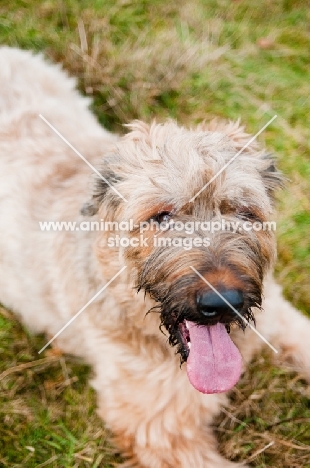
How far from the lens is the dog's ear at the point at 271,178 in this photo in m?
3.34

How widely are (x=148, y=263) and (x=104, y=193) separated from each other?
2.03 feet

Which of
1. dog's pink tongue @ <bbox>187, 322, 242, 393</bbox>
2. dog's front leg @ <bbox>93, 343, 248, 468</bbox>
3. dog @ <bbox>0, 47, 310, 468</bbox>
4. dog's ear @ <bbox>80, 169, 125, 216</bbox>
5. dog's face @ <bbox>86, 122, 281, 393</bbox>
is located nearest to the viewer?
dog's face @ <bbox>86, 122, 281, 393</bbox>

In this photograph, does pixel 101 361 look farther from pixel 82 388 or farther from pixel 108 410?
pixel 82 388

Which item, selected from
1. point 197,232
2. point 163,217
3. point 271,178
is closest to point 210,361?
point 197,232

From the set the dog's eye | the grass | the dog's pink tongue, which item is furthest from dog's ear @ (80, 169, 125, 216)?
the grass

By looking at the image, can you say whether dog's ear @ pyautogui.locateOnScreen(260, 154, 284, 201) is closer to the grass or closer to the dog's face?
the dog's face

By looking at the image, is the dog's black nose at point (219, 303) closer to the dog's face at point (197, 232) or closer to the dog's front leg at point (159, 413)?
the dog's face at point (197, 232)

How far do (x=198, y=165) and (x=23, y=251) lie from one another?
1.73 metres

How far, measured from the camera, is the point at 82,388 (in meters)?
4.27

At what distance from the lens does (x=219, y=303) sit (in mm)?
2633

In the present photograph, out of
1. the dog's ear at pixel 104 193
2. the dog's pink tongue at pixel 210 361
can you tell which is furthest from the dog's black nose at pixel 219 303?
the dog's ear at pixel 104 193

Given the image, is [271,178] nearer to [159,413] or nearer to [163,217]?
[163,217]

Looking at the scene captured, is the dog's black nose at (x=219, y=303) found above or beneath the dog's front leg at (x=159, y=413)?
above

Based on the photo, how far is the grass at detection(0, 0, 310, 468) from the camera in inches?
157
